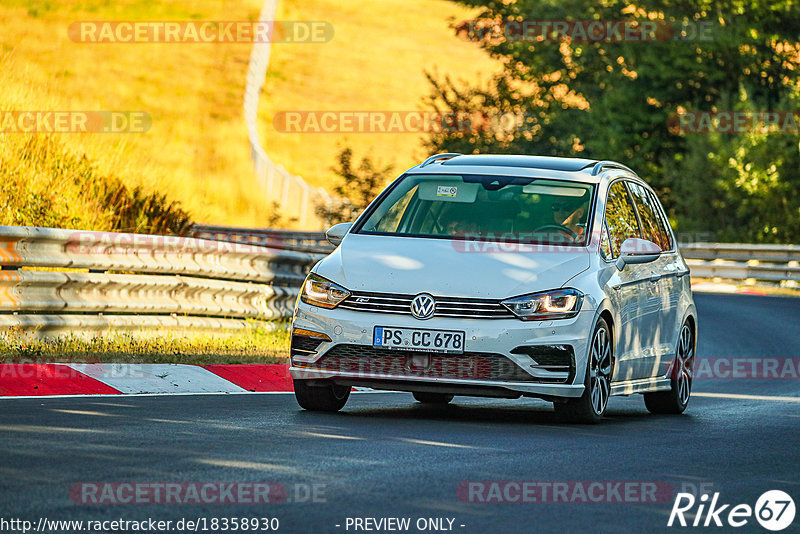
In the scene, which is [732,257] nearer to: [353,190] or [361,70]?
[353,190]

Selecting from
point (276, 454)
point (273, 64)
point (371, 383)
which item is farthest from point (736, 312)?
point (273, 64)

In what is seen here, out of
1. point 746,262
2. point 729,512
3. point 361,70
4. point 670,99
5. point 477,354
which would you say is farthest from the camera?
point 361,70

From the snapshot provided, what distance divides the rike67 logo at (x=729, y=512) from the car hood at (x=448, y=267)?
2644 mm

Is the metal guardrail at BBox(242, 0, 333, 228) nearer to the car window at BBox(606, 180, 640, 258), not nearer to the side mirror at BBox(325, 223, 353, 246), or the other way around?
the car window at BBox(606, 180, 640, 258)

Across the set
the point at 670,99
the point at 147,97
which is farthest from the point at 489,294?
the point at 147,97

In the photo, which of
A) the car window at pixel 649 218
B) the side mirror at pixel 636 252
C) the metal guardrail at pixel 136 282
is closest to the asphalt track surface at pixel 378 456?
the side mirror at pixel 636 252

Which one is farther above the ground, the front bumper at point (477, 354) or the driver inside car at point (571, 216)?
the driver inside car at point (571, 216)

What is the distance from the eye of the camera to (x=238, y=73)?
88.1m

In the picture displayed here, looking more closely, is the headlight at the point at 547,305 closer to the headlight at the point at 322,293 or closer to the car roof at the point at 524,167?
the headlight at the point at 322,293

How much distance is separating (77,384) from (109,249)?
2.43 metres

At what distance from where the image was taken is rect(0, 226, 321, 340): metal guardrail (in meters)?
11.5

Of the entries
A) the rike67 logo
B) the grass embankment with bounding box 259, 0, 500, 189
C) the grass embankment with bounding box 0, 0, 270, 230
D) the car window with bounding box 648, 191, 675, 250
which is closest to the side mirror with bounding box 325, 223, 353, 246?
the car window with bounding box 648, 191, 675, 250

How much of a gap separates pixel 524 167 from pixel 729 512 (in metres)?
4.74

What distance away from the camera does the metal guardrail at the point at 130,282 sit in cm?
1148
